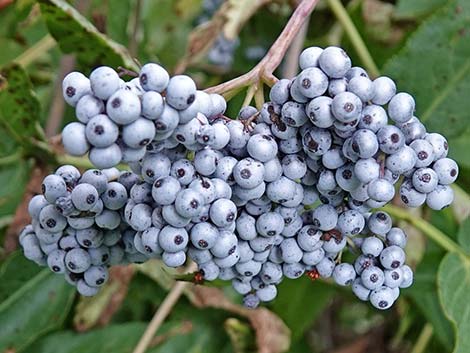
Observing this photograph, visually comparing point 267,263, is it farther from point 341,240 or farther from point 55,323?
point 55,323

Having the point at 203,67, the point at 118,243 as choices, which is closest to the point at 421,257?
the point at 203,67

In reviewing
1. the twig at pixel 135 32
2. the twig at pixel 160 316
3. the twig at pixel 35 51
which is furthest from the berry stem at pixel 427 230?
the twig at pixel 35 51

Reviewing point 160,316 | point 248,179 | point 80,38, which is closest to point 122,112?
point 248,179

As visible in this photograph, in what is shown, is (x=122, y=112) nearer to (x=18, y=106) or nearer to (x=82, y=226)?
(x=82, y=226)

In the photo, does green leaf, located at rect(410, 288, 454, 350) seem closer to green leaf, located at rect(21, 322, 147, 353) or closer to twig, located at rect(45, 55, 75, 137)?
green leaf, located at rect(21, 322, 147, 353)

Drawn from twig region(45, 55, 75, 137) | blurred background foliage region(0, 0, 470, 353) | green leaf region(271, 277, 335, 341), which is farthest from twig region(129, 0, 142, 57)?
green leaf region(271, 277, 335, 341)

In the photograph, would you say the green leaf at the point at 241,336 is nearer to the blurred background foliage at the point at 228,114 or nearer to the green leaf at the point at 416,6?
the blurred background foliage at the point at 228,114
